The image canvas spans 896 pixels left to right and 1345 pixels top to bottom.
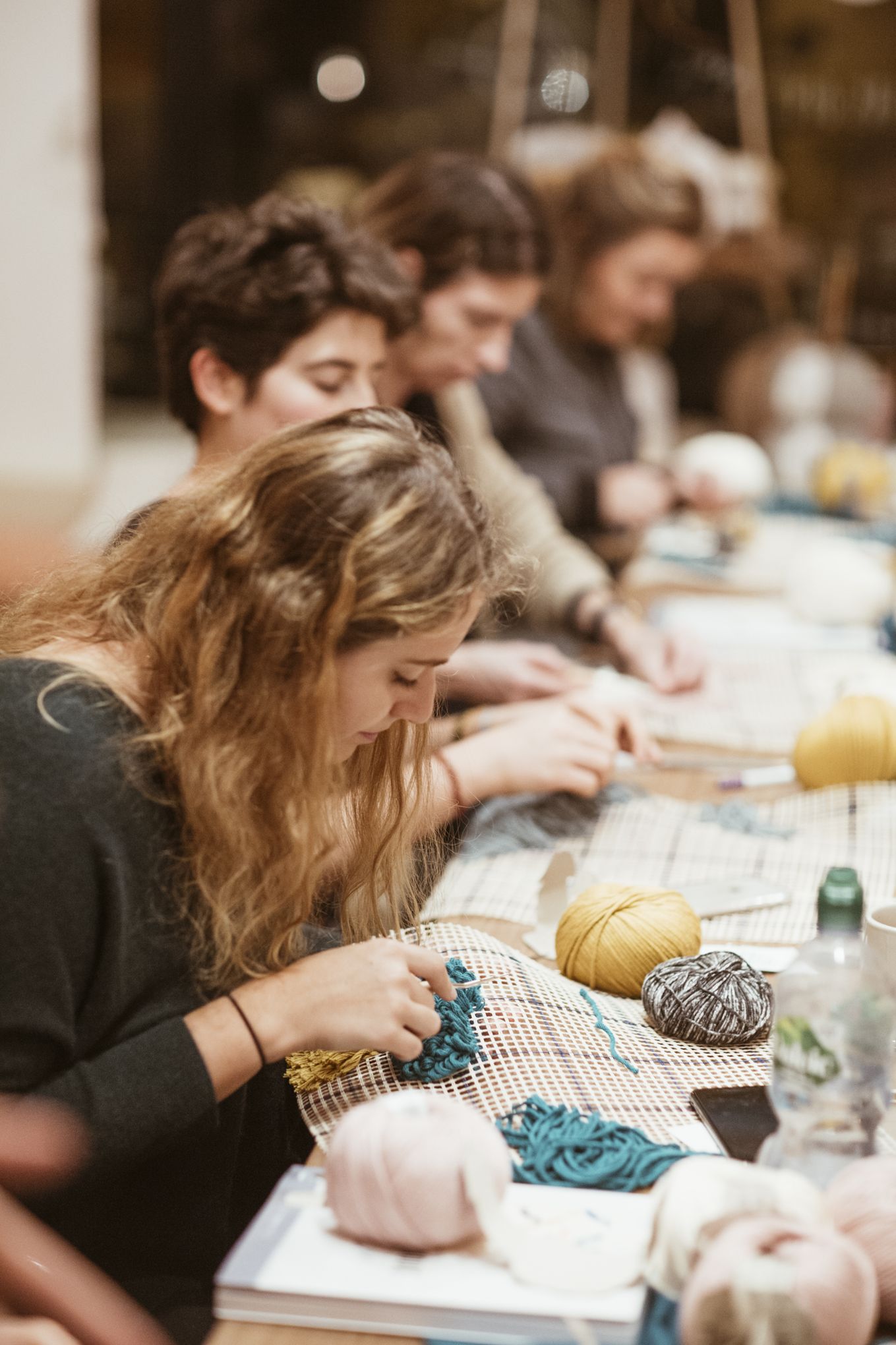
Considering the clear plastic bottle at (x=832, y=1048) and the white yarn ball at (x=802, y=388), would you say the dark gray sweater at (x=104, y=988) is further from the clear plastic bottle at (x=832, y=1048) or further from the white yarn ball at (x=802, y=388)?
the white yarn ball at (x=802, y=388)

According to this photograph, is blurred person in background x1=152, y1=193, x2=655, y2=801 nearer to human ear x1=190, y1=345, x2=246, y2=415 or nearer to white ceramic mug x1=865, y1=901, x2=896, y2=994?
human ear x1=190, y1=345, x2=246, y2=415

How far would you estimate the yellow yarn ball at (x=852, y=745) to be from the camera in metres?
1.60

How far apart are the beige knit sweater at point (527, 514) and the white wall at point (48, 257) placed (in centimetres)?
218

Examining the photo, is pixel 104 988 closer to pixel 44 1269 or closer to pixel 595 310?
pixel 44 1269

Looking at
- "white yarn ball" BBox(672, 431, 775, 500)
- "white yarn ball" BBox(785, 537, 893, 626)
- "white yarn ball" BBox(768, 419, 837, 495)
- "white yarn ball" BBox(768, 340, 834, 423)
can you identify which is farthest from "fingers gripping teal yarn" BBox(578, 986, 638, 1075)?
"white yarn ball" BBox(768, 340, 834, 423)

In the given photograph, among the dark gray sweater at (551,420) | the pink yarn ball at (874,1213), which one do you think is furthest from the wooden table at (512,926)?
the dark gray sweater at (551,420)

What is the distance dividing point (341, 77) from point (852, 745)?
4.11 m

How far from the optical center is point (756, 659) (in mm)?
2234

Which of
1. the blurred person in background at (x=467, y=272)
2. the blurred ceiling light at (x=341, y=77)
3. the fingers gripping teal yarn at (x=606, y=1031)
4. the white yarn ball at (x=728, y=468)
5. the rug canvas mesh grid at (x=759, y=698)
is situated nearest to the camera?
the fingers gripping teal yarn at (x=606, y=1031)

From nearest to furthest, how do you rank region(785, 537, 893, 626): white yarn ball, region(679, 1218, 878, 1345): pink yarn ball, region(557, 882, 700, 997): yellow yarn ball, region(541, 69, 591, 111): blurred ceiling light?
region(679, 1218, 878, 1345): pink yarn ball < region(557, 882, 700, 997): yellow yarn ball < region(785, 537, 893, 626): white yarn ball < region(541, 69, 591, 111): blurred ceiling light

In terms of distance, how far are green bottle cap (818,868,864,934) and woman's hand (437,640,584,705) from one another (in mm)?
1091

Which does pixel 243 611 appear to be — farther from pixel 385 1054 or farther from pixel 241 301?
pixel 241 301

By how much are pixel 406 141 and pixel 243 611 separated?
14.8 ft

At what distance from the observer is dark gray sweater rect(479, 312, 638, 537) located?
117 inches
